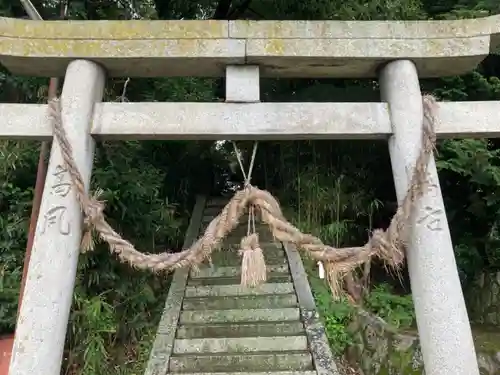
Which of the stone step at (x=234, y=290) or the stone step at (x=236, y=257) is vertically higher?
the stone step at (x=236, y=257)

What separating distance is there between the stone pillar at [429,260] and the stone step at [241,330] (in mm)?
1928

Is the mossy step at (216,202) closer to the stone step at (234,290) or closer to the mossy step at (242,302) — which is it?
the stone step at (234,290)

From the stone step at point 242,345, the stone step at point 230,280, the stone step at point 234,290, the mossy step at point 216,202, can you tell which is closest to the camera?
the stone step at point 242,345

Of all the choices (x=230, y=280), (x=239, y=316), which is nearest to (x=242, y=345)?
(x=239, y=316)

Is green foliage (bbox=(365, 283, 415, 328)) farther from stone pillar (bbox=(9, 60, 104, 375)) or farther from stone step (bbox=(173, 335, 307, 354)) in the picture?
stone pillar (bbox=(9, 60, 104, 375))

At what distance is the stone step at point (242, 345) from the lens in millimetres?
4316

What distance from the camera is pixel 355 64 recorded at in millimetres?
3193

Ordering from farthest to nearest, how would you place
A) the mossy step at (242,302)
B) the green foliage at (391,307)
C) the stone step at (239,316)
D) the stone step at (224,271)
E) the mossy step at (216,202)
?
1. the mossy step at (216,202)
2. the stone step at (224,271)
3. the mossy step at (242,302)
4. the green foliage at (391,307)
5. the stone step at (239,316)

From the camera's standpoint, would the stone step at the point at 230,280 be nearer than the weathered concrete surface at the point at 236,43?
A: No

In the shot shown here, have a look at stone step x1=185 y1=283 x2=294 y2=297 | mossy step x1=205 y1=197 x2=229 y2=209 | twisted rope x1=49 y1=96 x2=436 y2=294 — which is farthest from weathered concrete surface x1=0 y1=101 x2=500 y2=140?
mossy step x1=205 y1=197 x2=229 y2=209

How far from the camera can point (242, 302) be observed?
4.96 meters

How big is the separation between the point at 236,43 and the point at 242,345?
262cm

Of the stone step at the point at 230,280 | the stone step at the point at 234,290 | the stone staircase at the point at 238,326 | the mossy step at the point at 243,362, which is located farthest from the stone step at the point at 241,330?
the stone step at the point at 230,280

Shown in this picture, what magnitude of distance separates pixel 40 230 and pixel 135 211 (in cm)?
227
